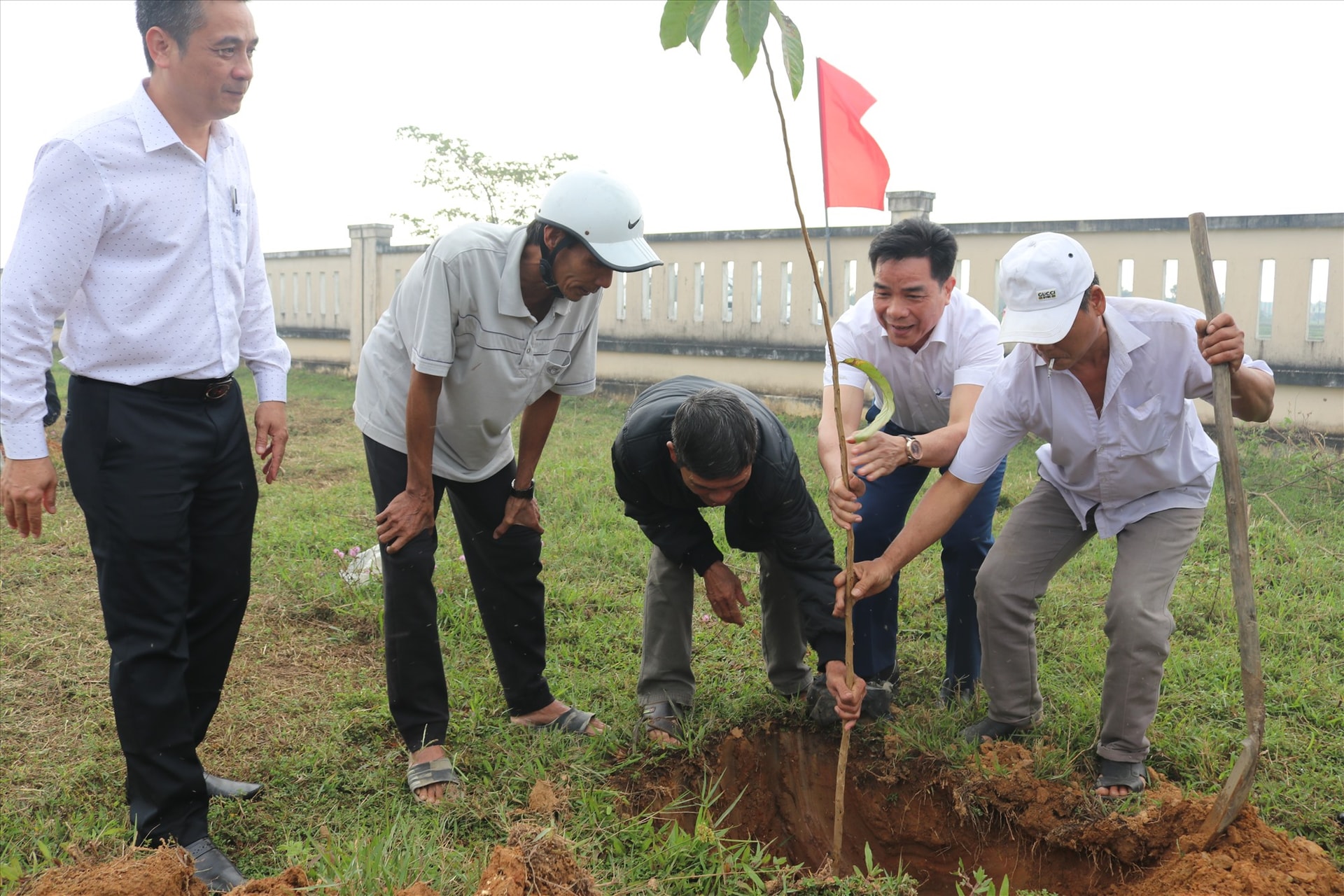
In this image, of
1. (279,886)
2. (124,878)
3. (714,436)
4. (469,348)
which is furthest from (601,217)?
(124,878)

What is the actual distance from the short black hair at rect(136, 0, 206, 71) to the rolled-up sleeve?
1.15ft

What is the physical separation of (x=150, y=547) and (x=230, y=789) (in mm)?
942

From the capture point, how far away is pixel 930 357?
3568 mm

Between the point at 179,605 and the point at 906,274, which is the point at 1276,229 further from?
the point at 179,605

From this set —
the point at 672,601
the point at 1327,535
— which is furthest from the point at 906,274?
the point at 1327,535

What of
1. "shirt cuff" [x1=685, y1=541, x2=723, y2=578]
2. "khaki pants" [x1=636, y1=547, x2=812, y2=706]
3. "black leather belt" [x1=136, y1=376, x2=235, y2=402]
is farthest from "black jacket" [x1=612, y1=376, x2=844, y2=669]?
"black leather belt" [x1=136, y1=376, x2=235, y2=402]

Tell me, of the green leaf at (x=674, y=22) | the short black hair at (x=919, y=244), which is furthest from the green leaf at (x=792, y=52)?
the short black hair at (x=919, y=244)

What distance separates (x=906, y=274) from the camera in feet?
11.1

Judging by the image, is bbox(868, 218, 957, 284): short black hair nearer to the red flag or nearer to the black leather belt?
the red flag

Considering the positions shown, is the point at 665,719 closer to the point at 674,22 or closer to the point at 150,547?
the point at 150,547

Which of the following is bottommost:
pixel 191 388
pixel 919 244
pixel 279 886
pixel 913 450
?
pixel 279 886

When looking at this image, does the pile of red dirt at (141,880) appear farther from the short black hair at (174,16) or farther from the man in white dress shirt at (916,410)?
the man in white dress shirt at (916,410)

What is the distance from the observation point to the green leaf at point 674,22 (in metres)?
1.77

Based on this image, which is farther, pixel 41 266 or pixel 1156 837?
pixel 1156 837
